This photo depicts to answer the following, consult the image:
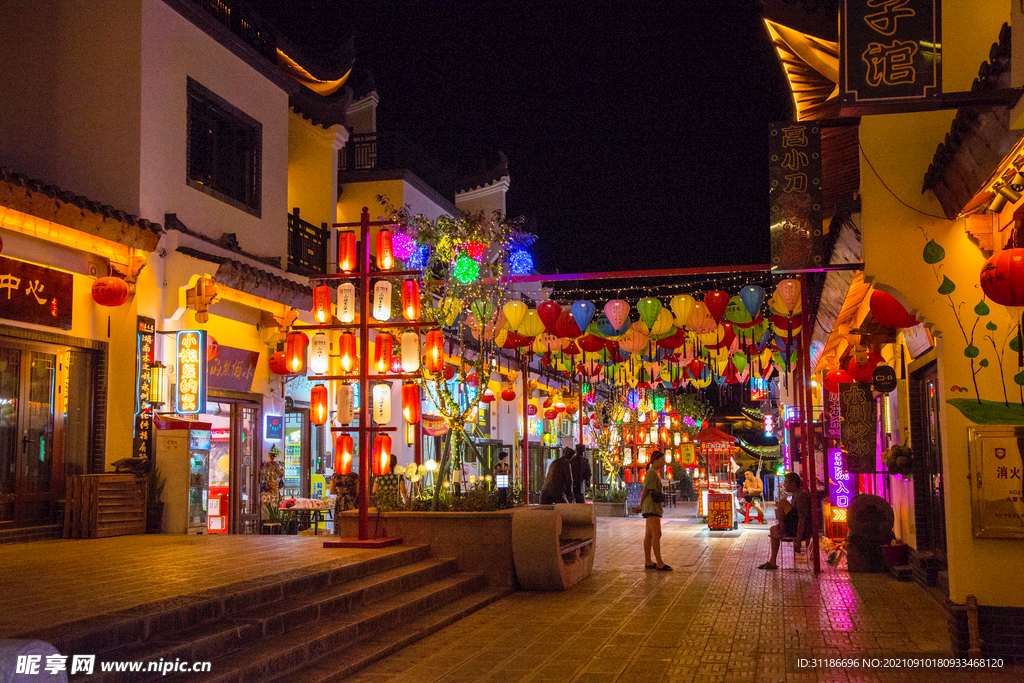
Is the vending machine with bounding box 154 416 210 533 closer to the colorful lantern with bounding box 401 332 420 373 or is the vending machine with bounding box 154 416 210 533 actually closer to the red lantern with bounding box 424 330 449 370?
the colorful lantern with bounding box 401 332 420 373

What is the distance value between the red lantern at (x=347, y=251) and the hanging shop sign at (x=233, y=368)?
3640mm

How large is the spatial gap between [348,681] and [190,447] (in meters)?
7.04

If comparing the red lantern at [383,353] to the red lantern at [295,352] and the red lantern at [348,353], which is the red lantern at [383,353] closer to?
the red lantern at [348,353]

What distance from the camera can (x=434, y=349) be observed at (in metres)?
11.4

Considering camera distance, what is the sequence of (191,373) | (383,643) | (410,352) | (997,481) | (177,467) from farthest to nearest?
(177,467), (191,373), (410,352), (383,643), (997,481)

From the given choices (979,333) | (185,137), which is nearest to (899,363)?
(979,333)

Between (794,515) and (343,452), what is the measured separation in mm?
6845

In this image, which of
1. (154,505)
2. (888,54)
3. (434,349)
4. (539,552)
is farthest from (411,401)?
(888,54)

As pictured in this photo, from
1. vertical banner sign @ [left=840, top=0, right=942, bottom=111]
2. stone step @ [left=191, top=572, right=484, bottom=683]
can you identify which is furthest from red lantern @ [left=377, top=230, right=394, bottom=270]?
vertical banner sign @ [left=840, top=0, right=942, bottom=111]

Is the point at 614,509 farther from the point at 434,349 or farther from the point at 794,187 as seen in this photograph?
the point at 794,187

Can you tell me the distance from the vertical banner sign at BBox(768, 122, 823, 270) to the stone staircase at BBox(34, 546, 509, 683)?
17.0 feet

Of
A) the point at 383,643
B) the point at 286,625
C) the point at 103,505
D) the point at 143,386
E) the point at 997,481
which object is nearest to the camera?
the point at 286,625

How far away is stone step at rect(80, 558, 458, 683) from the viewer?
18.3ft

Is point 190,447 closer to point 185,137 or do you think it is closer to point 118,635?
point 185,137
